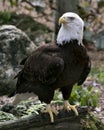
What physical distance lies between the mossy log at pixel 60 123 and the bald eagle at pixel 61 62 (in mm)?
90

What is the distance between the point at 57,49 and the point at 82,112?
0.88m

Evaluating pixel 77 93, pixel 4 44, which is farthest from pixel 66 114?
pixel 4 44

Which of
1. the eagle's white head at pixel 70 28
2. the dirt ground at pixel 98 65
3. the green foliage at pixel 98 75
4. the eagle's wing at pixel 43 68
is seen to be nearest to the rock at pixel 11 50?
the dirt ground at pixel 98 65

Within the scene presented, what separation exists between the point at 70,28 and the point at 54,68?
1.54 ft

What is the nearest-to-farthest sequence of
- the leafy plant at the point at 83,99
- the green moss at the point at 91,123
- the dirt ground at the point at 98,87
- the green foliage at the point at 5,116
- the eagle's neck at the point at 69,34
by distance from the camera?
the eagle's neck at the point at 69,34, the green moss at the point at 91,123, the green foliage at the point at 5,116, the leafy plant at the point at 83,99, the dirt ground at the point at 98,87

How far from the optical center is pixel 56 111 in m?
6.00

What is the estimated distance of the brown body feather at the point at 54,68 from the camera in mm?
5691

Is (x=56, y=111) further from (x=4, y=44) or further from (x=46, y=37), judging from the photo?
(x=46, y=37)

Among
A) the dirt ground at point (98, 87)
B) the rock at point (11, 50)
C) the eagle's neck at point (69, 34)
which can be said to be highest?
the eagle's neck at point (69, 34)

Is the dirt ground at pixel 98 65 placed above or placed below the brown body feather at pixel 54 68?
below

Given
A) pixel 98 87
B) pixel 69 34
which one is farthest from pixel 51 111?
pixel 98 87

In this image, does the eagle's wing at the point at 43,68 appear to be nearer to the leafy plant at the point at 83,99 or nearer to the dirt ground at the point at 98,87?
the leafy plant at the point at 83,99

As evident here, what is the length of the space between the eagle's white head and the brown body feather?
6 centimetres

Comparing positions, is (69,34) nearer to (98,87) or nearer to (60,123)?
(60,123)
